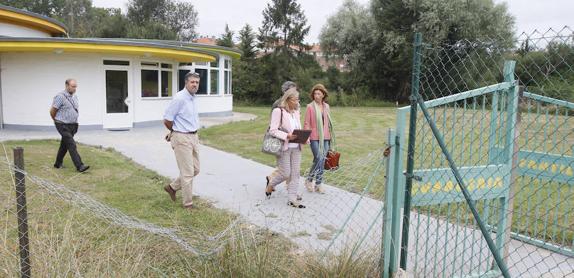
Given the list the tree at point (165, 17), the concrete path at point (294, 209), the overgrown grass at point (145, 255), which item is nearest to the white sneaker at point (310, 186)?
the concrete path at point (294, 209)

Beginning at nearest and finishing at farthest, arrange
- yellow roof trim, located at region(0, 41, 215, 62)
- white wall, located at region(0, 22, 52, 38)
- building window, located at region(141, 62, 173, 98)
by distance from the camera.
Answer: yellow roof trim, located at region(0, 41, 215, 62) → building window, located at region(141, 62, 173, 98) → white wall, located at region(0, 22, 52, 38)

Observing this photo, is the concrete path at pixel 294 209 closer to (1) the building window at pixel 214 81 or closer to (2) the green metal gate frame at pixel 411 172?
(2) the green metal gate frame at pixel 411 172

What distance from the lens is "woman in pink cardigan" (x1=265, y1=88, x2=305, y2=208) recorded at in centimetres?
584

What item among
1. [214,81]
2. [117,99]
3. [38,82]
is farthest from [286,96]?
[214,81]

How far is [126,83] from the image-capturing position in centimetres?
1533

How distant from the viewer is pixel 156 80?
647 inches

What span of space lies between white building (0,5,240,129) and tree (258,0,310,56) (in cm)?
1979

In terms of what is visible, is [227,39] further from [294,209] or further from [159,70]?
[294,209]

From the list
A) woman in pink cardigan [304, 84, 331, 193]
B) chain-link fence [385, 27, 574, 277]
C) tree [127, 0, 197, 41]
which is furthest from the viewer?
tree [127, 0, 197, 41]

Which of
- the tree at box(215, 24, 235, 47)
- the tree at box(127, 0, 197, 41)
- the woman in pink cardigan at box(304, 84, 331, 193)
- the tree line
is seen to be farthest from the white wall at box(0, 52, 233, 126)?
the tree at box(127, 0, 197, 41)

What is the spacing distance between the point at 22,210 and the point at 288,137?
3.23 meters

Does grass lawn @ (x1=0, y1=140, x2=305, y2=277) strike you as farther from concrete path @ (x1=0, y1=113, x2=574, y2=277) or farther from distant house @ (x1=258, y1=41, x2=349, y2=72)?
distant house @ (x1=258, y1=41, x2=349, y2=72)

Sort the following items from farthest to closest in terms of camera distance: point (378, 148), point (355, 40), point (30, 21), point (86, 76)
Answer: point (355, 40) → point (30, 21) → point (86, 76) → point (378, 148)

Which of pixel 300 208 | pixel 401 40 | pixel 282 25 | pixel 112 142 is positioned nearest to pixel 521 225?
pixel 300 208
